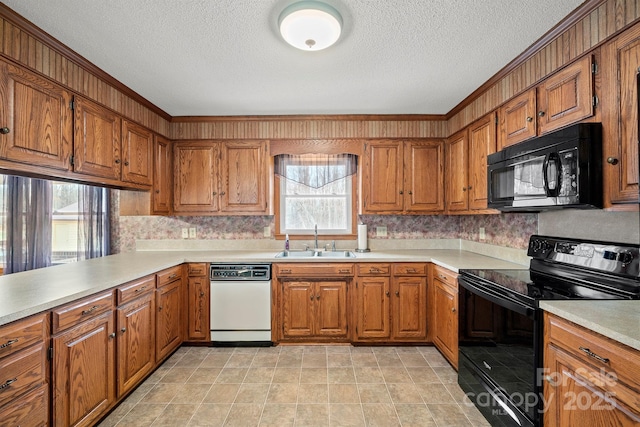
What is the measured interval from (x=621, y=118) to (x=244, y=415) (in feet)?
8.78

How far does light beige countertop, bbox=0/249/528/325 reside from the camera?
1.50m

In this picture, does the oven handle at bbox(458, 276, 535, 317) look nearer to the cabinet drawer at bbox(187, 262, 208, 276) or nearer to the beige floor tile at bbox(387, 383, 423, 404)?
the beige floor tile at bbox(387, 383, 423, 404)

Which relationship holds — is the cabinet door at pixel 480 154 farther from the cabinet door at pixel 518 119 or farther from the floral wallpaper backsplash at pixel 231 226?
the floral wallpaper backsplash at pixel 231 226

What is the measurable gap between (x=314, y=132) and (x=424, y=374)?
101 inches

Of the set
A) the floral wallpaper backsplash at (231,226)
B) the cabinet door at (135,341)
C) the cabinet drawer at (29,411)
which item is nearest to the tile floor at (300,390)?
the cabinet door at (135,341)

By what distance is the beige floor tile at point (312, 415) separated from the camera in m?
1.89

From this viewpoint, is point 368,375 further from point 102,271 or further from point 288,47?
point 288,47

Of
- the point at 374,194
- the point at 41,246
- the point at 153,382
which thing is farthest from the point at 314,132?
the point at 41,246

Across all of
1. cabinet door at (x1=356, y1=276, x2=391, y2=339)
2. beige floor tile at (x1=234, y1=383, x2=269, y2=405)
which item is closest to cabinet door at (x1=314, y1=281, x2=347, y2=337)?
cabinet door at (x1=356, y1=276, x2=391, y2=339)

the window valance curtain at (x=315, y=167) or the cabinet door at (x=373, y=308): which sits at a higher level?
the window valance curtain at (x=315, y=167)

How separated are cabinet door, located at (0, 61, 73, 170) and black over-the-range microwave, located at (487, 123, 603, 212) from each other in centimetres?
296

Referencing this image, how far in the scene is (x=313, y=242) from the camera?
362 centimetres

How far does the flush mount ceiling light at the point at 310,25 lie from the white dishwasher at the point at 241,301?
2004 mm

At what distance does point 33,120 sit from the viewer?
1.79m
